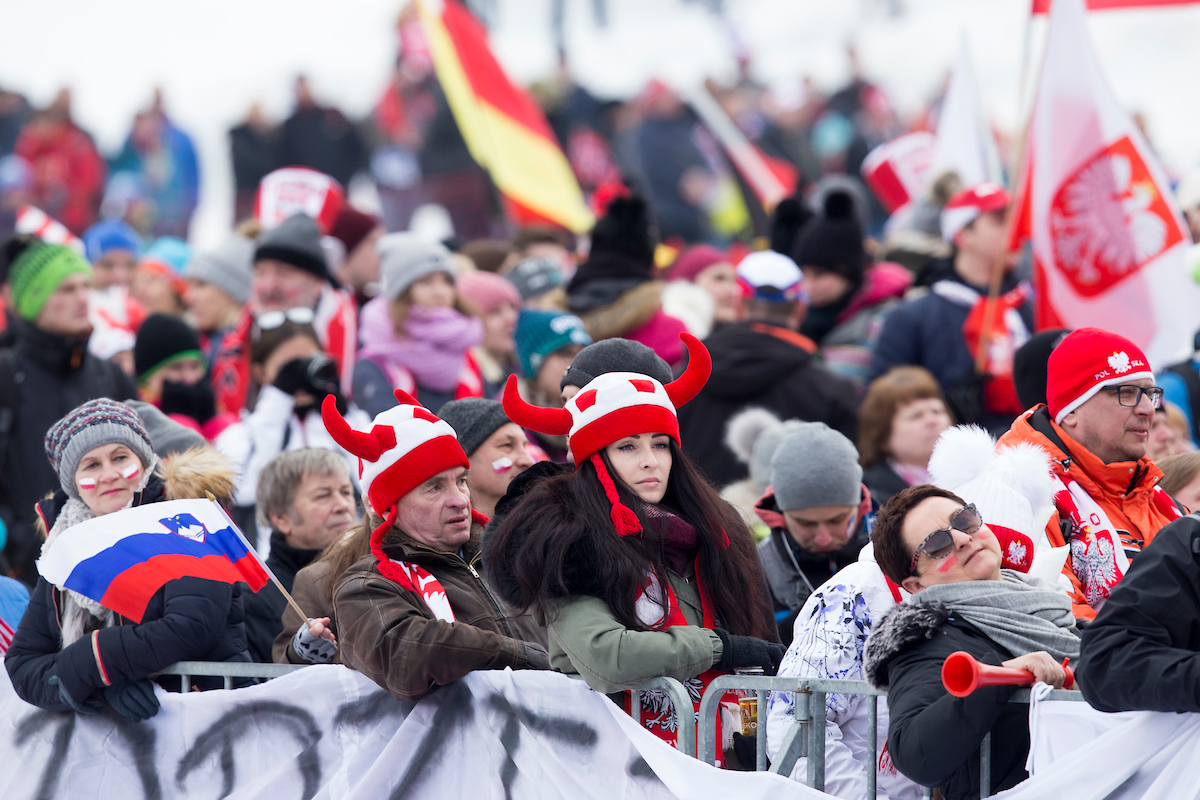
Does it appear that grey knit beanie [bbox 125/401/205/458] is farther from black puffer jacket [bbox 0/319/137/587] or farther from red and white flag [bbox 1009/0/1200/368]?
red and white flag [bbox 1009/0/1200/368]

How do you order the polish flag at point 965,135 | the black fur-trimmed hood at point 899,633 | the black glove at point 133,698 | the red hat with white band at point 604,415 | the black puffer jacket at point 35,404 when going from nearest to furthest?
the black fur-trimmed hood at point 899,633
the red hat with white band at point 604,415
the black glove at point 133,698
the black puffer jacket at point 35,404
the polish flag at point 965,135

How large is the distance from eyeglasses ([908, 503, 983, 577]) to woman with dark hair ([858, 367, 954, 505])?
91.6 inches

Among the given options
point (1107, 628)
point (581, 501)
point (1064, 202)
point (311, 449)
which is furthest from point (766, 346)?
point (1107, 628)

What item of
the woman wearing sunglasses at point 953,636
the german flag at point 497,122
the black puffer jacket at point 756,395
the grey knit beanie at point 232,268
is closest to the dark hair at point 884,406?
the black puffer jacket at point 756,395

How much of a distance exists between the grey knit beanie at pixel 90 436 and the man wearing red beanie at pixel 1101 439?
111 inches

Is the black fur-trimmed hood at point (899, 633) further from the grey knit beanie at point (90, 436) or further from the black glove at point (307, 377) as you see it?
the black glove at point (307, 377)

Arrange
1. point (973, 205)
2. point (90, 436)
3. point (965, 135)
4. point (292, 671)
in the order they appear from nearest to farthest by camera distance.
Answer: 1. point (292, 671)
2. point (90, 436)
3. point (973, 205)
4. point (965, 135)

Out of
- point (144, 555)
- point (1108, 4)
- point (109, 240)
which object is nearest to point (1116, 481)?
point (144, 555)

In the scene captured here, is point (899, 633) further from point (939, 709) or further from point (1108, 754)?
point (1108, 754)

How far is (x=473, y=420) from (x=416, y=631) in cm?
120

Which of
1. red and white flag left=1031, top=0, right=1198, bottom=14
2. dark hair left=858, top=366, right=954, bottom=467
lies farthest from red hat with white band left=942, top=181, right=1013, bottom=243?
dark hair left=858, top=366, right=954, bottom=467

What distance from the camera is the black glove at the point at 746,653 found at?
147 inches

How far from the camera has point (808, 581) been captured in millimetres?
4922

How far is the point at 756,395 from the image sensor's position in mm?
6242
